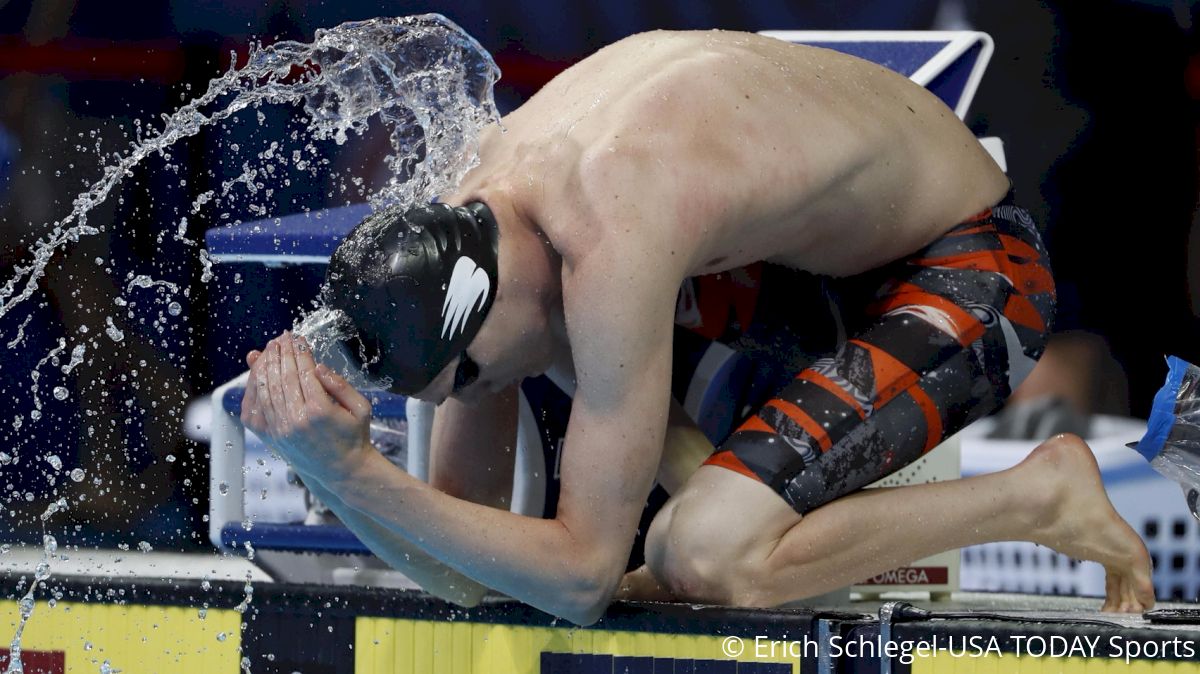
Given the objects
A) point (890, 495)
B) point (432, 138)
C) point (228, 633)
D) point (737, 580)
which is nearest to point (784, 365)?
point (890, 495)

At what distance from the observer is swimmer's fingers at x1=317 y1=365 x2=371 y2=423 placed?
5.04 ft

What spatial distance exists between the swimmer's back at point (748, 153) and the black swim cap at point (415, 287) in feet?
0.31

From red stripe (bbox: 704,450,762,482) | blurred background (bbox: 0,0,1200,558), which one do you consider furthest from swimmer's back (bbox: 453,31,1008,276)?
blurred background (bbox: 0,0,1200,558)

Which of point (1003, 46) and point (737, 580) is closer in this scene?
point (737, 580)

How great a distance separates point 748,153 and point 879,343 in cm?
36

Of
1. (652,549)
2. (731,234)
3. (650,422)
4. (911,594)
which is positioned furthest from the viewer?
(911,594)

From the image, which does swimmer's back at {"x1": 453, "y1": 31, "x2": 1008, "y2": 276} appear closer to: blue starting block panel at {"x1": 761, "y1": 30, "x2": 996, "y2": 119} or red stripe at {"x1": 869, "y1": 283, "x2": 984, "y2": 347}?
red stripe at {"x1": 869, "y1": 283, "x2": 984, "y2": 347}

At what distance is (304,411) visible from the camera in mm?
1499

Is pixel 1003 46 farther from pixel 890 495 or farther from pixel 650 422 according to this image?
pixel 650 422

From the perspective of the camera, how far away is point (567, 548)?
156cm

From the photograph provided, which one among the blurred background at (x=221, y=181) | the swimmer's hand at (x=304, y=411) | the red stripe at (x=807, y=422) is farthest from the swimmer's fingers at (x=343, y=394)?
the blurred background at (x=221, y=181)

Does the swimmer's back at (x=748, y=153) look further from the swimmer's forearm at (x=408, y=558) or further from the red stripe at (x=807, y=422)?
the swimmer's forearm at (x=408, y=558)

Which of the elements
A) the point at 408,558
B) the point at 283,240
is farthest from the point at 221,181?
the point at 408,558

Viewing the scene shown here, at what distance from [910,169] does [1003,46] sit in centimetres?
107
